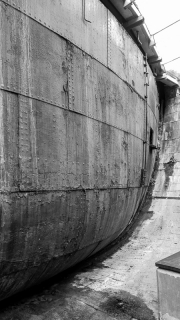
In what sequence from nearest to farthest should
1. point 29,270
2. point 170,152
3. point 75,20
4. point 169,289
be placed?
point 169,289
point 29,270
point 75,20
point 170,152

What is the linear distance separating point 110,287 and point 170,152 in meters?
7.90

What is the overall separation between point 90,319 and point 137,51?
8.56m

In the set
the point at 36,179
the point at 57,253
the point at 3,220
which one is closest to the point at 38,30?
the point at 36,179

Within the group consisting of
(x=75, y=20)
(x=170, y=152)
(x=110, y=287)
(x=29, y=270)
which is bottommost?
(x=110, y=287)

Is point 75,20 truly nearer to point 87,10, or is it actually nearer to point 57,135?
point 87,10

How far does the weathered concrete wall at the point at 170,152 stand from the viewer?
10.9 metres

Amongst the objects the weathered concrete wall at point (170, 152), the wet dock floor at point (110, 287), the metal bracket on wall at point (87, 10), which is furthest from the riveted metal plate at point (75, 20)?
the weathered concrete wall at point (170, 152)

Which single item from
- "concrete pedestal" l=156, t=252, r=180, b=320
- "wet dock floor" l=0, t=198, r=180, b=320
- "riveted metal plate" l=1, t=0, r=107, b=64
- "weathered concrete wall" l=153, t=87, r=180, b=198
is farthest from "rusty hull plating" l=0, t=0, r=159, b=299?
"weathered concrete wall" l=153, t=87, r=180, b=198

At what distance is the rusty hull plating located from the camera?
14.7 feet

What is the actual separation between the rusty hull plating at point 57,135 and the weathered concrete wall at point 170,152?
3854 mm

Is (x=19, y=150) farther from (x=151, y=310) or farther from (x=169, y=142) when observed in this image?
(x=169, y=142)

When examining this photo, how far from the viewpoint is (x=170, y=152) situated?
12266 mm

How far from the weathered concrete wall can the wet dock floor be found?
5.96 feet

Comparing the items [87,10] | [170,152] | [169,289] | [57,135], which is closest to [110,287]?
[169,289]
